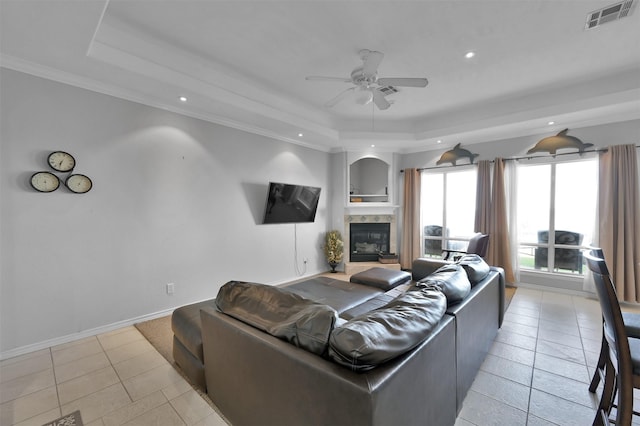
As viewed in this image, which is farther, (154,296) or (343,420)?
(154,296)

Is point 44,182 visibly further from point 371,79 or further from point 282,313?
point 371,79

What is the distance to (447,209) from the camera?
5.50m

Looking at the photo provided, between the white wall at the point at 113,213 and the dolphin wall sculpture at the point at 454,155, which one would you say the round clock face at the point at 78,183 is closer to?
the white wall at the point at 113,213

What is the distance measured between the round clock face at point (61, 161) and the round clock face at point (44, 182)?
88mm

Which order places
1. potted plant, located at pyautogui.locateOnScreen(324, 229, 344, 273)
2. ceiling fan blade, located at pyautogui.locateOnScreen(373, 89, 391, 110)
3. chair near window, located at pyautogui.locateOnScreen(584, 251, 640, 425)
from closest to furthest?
chair near window, located at pyautogui.locateOnScreen(584, 251, 640, 425), ceiling fan blade, located at pyautogui.locateOnScreen(373, 89, 391, 110), potted plant, located at pyautogui.locateOnScreen(324, 229, 344, 273)

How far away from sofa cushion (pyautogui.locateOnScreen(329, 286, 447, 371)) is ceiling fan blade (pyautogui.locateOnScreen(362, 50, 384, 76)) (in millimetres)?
2179

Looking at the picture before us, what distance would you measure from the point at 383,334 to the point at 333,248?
4449 millimetres

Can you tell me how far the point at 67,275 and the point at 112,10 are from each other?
2.50 metres

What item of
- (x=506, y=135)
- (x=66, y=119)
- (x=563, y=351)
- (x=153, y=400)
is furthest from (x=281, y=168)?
(x=563, y=351)

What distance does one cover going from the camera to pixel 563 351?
2.55 m

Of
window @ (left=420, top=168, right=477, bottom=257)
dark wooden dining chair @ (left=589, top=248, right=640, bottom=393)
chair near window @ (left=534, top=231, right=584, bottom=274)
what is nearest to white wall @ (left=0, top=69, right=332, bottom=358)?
window @ (left=420, top=168, right=477, bottom=257)

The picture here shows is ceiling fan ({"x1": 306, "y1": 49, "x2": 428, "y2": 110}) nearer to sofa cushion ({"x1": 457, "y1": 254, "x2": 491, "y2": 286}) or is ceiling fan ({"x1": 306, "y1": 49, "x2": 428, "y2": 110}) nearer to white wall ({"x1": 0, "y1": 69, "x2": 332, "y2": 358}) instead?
sofa cushion ({"x1": 457, "y1": 254, "x2": 491, "y2": 286})

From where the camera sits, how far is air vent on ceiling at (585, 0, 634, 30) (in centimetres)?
223

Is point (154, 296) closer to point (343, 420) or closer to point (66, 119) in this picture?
point (66, 119)
